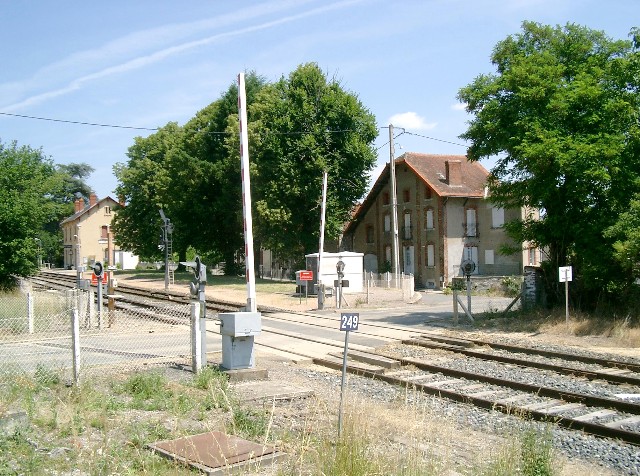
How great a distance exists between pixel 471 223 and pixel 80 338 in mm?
35341

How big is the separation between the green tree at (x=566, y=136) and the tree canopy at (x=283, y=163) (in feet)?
74.9

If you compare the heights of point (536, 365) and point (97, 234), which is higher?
point (97, 234)

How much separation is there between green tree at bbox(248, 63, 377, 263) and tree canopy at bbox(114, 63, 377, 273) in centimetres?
7

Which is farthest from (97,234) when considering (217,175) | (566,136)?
(566,136)

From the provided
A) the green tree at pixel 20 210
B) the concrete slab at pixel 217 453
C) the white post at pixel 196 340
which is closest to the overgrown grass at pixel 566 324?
the white post at pixel 196 340

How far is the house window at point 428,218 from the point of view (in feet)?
158

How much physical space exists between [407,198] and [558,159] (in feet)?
103

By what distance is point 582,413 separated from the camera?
9.73 meters

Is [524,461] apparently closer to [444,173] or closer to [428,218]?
[428,218]

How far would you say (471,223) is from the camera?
47.9 meters

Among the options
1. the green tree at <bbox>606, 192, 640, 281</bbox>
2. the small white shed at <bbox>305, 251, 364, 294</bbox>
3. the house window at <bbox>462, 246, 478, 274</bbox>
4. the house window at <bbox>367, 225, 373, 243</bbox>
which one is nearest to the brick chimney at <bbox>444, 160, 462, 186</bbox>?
the house window at <bbox>462, 246, 478, 274</bbox>

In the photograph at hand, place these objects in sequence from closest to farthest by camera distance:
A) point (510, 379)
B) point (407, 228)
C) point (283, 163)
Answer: point (510, 379) → point (283, 163) → point (407, 228)

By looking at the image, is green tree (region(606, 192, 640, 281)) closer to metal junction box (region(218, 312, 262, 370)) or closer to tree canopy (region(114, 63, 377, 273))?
metal junction box (region(218, 312, 262, 370))

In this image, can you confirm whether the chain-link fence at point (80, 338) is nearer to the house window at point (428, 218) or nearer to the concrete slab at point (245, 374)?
the concrete slab at point (245, 374)
